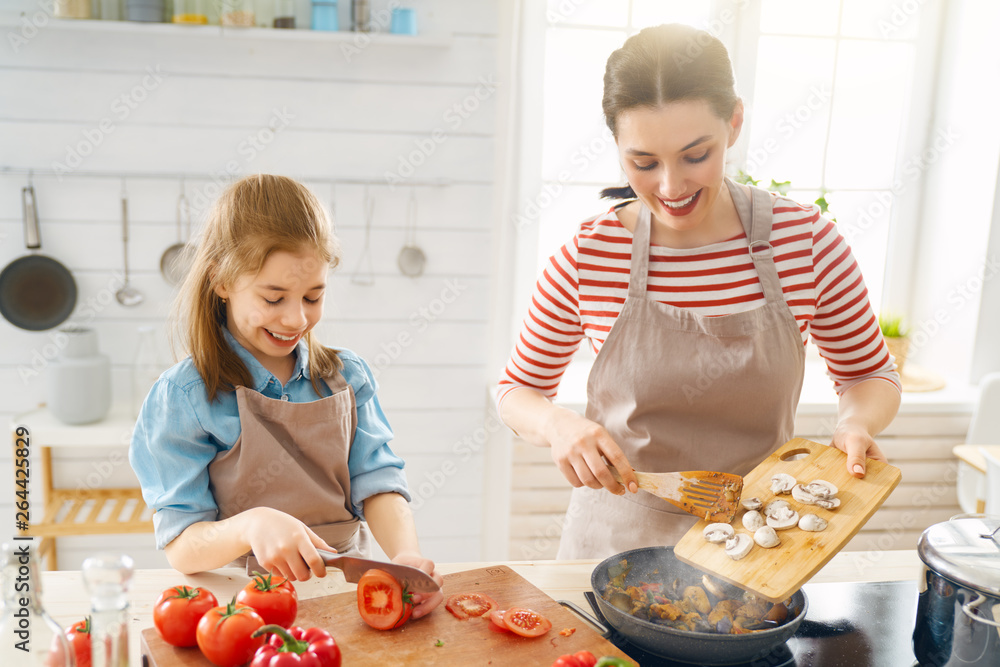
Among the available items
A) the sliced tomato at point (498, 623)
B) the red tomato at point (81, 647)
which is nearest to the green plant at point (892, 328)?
the sliced tomato at point (498, 623)

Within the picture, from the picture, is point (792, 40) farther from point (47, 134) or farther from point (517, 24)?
point (47, 134)

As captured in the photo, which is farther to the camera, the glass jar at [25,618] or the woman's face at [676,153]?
the woman's face at [676,153]

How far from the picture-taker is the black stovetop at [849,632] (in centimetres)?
93

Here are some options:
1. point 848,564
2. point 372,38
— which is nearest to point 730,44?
point 372,38

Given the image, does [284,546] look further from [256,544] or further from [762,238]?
[762,238]

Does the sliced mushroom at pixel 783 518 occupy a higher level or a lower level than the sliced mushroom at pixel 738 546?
higher

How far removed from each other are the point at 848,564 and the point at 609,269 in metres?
0.59

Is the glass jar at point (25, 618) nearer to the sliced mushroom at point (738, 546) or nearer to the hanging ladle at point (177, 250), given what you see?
the sliced mushroom at point (738, 546)

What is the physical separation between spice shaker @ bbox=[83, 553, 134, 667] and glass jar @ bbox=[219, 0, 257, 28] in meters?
1.88

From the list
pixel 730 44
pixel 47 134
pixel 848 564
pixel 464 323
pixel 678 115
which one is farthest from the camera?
pixel 730 44

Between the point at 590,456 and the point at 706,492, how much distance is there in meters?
0.16

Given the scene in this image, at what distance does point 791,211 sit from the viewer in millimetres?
1264

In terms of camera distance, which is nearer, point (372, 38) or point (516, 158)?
point (372, 38)

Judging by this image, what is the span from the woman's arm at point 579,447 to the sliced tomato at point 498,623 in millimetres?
231
